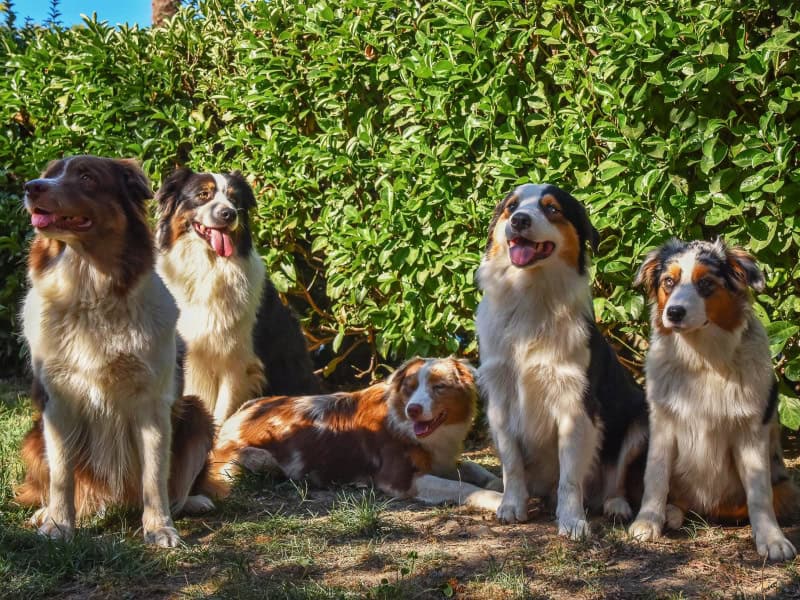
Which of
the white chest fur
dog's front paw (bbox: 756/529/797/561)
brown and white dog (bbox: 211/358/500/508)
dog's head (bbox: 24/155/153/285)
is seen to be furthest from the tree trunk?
dog's front paw (bbox: 756/529/797/561)

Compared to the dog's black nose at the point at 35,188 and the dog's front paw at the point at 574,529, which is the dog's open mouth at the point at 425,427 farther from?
the dog's black nose at the point at 35,188

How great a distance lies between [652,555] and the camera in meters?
4.30

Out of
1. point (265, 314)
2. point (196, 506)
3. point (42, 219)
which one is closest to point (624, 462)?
point (196, 506)

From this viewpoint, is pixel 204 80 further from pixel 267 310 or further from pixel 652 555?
pixel 652 555

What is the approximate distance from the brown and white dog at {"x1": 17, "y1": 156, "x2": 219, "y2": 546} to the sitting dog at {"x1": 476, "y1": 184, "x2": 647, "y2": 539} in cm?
175

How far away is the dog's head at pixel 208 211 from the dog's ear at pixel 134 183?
69.1 inches

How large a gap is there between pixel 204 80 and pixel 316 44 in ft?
5.08

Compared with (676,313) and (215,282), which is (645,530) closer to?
(676,313)

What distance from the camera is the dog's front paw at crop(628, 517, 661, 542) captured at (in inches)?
177

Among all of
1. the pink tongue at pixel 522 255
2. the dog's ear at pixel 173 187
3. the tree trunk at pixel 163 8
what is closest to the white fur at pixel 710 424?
the pink tongue at pixel 522 255

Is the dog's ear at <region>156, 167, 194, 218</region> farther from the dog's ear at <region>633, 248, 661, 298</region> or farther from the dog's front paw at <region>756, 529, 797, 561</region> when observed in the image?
the dog's front paw at <region>756, 529, 797, 561</region>

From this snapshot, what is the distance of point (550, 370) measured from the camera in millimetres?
4844

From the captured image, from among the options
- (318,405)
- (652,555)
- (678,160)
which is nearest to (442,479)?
(318,405)

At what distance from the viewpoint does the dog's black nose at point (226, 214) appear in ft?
20.7
